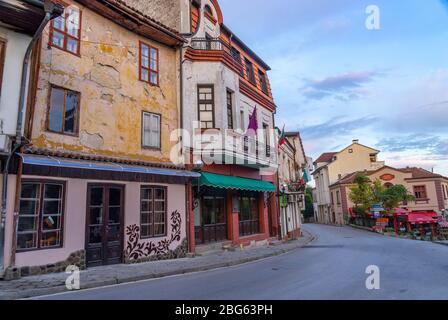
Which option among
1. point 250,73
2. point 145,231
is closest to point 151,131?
point 145,231

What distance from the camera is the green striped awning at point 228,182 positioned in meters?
14.1

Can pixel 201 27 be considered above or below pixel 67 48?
above

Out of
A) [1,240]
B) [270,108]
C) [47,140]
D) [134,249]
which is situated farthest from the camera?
[270,108]

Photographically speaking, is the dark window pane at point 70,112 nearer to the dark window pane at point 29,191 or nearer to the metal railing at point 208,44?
the dark window pane at point 29,191

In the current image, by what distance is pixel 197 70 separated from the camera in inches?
614

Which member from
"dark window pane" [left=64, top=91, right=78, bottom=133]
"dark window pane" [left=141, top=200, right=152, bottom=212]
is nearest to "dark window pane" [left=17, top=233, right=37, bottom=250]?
"dark window pane" [left=64, top=91, right=78, bottom=133]

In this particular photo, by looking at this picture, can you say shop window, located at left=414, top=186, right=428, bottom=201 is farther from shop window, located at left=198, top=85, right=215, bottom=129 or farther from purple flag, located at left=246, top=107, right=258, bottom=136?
shop window, located at left=198, top=85, right=215, bottom=129

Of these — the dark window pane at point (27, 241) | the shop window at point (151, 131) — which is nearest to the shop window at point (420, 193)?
the shop window at point (151, 131)

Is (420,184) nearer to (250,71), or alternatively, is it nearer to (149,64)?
(250,71)

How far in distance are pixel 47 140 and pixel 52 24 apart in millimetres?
3884

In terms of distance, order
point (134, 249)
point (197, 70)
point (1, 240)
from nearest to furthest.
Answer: point (1, 240) < point (134, 249) < point (197, 70)

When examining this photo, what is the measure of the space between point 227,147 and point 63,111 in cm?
744

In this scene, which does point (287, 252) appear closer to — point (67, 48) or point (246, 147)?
point (246, 147)
